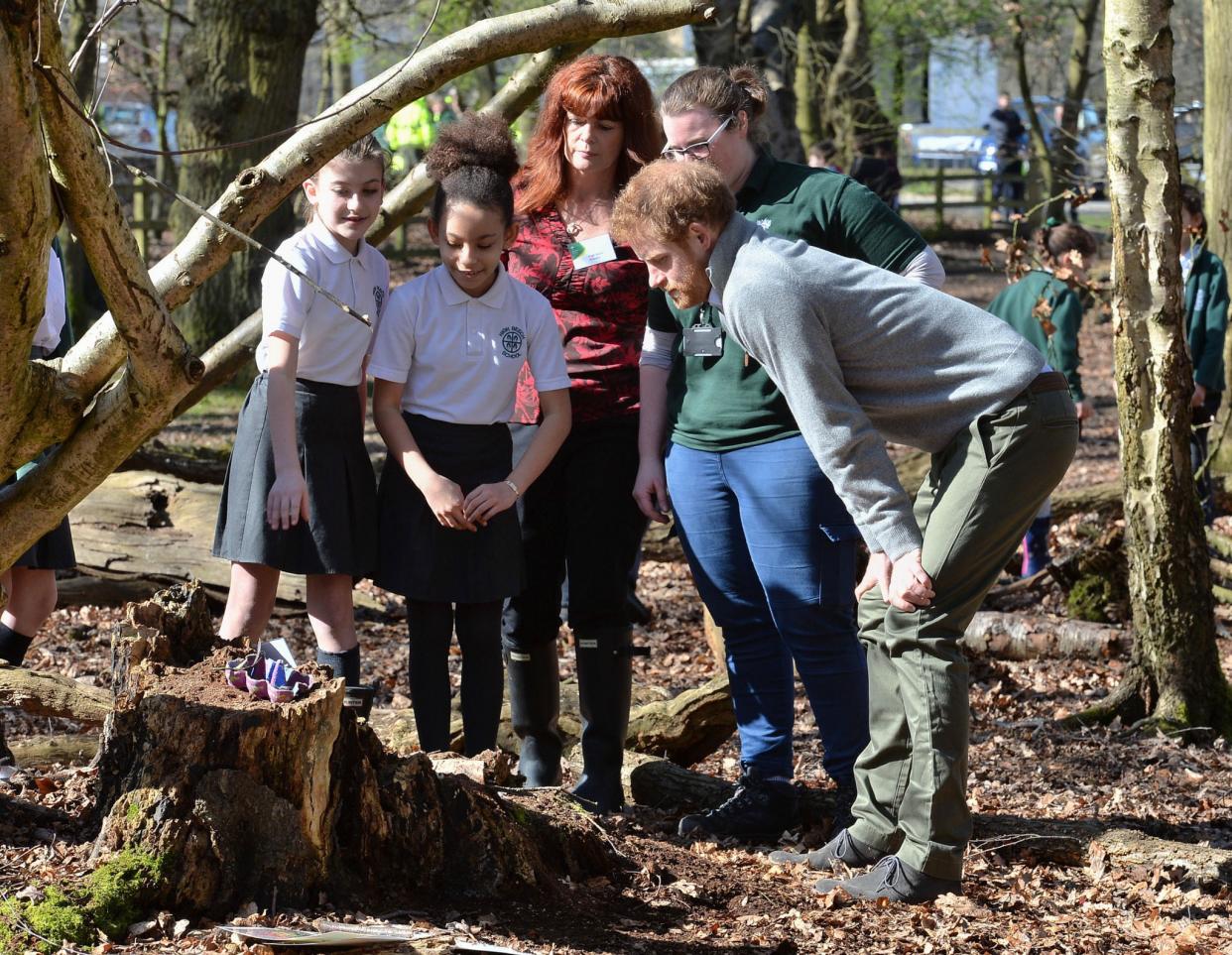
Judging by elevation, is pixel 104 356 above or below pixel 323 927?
above

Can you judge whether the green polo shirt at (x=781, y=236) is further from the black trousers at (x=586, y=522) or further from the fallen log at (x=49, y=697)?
the fallen log at (x=49, y=697)

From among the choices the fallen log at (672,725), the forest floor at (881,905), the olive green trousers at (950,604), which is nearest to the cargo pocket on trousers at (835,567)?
the olive green trousers at (950,604)

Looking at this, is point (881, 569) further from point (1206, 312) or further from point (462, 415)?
point (1206, 312)

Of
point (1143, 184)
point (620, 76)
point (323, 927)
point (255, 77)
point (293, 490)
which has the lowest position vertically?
point (323, 927)

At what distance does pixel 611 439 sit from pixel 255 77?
289 inches

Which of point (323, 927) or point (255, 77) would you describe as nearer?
point (323, 927)

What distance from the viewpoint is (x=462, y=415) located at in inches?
152

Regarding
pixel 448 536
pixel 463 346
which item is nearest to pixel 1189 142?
pixel 463 346

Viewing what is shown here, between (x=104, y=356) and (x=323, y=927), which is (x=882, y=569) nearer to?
(x=323, y=927)

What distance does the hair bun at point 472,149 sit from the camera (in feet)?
12.6

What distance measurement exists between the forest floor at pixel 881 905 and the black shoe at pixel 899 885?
33mm

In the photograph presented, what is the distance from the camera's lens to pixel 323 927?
2730mm

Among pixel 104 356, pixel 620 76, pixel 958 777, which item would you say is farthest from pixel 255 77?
pixel 958 777

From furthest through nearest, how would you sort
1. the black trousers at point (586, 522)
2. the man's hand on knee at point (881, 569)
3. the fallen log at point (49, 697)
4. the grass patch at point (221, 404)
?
the grass patch at point (221, 404) → the fallen log at point (49, 697) → the black trousers at point (586, 522) → the man's hand on knee at point (881, 569)
